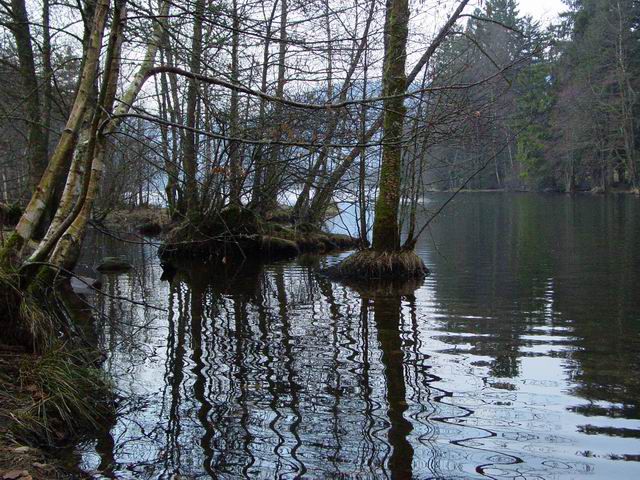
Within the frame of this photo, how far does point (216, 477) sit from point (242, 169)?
1228 centimetres

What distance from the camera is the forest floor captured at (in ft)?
11.5

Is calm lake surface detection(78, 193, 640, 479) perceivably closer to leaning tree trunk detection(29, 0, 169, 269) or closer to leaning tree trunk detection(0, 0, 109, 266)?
leaning tree trunk detection(29, 0, 169, 269)

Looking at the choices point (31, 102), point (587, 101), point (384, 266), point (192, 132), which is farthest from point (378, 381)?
point (587, 101)

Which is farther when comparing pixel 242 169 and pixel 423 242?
pixel 423 242

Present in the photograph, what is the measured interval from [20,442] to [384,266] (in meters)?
8.88

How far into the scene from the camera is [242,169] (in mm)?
15734

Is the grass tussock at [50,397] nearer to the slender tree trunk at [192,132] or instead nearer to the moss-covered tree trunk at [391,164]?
the slender tree trunk at [192,132]

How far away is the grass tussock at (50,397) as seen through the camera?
4.20 m

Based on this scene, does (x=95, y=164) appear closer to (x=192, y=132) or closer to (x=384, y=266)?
(x=192, y=132)

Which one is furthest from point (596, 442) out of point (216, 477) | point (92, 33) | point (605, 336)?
point (92, 33)

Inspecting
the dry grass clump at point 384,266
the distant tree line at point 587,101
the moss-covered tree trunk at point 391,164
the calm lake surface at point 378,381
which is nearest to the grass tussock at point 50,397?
the calm lake surface at point 378,381

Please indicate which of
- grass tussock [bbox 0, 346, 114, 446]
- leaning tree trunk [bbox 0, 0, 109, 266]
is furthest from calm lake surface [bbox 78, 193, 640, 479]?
leaning tree trunk [bbox 0, 0, 109, 266]

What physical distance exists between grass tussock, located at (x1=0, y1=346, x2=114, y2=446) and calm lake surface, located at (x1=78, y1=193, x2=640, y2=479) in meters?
0.22

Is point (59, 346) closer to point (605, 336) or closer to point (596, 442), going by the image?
point (596, 442)
